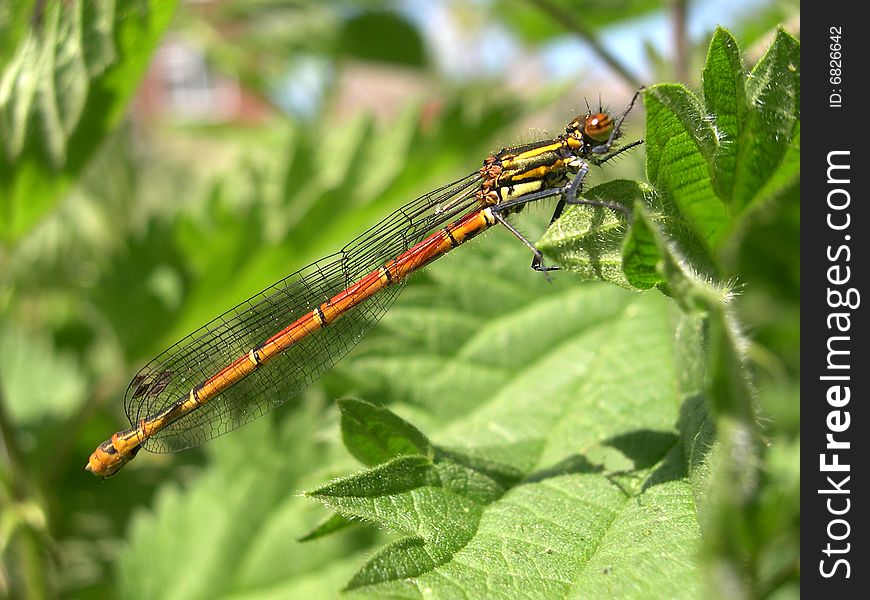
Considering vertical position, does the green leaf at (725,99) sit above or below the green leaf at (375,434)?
above

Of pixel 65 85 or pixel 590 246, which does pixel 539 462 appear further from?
pixel 65 85

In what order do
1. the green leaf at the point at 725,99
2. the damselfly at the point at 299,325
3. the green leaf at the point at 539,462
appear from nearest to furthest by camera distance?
the green leaf at the point at 539,462 < the green leaf at the point at 725,99 < the damselfly at the point at 299,325

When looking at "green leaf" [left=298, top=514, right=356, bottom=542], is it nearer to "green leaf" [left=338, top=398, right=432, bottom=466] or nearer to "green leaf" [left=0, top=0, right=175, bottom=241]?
"green leaf" [left=338, top=398, right=432, bottom=466]

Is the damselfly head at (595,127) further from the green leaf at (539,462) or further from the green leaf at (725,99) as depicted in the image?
the green leaf at (725,99)

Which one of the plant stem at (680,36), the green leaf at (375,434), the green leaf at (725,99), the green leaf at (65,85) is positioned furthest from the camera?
the plant stem at (680,36)

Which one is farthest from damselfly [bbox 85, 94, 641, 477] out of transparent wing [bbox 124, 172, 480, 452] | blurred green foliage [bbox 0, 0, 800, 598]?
blurred green foliage [bbox 0, 0, 800, 598]

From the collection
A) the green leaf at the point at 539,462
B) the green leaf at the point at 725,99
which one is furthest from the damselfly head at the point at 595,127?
the green leaf at the point at 725,99
